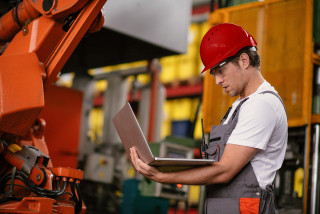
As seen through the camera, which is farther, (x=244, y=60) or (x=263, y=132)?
(x=244, y=60)

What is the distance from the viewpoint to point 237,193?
2178mm

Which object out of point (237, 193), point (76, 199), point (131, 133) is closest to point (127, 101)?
point (76, 199)

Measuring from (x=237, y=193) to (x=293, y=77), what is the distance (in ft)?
5.53

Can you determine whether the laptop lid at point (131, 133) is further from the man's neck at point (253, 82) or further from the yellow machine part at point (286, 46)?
the yellow machine part at point (286, 46)

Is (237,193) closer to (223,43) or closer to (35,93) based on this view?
(223,43)

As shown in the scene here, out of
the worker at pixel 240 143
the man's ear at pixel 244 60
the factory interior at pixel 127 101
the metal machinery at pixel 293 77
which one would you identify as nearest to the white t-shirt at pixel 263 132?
the worker at pixel 240 143

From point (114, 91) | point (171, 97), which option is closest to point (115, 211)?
point (114, 91)

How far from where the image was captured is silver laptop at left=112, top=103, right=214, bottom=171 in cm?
208

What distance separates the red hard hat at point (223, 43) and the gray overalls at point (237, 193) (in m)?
0.24

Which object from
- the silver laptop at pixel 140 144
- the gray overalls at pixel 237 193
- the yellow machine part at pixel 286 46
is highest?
the yellow machine part at pixel 286 46

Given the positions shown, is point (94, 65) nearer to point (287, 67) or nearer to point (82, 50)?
point (82, 50)

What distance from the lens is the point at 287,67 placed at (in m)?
3.64

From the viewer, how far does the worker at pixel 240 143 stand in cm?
212

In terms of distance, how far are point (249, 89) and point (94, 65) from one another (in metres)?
4.27
